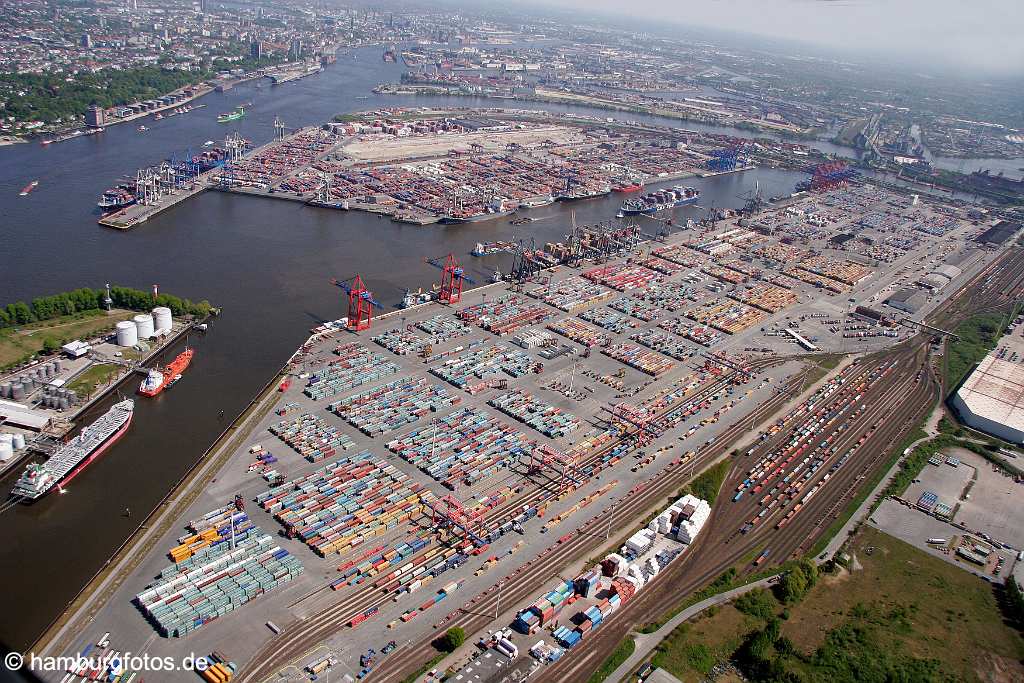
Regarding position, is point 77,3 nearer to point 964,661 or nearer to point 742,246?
point 742,246

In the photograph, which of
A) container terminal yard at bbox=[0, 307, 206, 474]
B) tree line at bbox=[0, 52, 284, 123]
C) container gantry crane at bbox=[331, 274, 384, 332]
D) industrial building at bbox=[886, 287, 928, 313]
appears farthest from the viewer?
tree line at bbox=[0, 52, 284, 123]

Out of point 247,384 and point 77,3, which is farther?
point 77,3

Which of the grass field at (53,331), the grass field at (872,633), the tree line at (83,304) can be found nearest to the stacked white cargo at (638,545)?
the grass field at (872,633)

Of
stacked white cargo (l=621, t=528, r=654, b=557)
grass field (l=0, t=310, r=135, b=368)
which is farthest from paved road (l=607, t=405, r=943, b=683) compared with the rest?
grass field (l=0, t=310, r=135, b=368)

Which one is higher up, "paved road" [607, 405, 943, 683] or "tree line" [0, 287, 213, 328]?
"paved road" [607, 405, 943, 683]

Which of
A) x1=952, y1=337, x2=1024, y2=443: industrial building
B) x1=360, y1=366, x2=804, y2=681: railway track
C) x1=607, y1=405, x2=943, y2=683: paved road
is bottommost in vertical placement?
x1=360, y1=366, x2=804, y2=681: railway track

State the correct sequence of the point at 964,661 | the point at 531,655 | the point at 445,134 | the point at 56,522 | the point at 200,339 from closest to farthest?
the point at 531,655 → the point at 964,661 → the point at 56,522 → the point at 200,339 → the point at 445,134

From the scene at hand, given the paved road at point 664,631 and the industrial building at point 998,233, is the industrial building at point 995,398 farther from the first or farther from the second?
the industrial building at point 998,233

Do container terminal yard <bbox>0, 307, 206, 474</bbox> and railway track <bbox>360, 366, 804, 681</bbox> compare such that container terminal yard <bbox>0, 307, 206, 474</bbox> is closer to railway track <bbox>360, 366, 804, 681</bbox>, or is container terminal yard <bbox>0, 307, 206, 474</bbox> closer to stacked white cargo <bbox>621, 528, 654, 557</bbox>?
railway track <bbox>360, 366, 804, 681</bbox>

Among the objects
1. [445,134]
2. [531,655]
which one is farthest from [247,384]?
[445,134]
